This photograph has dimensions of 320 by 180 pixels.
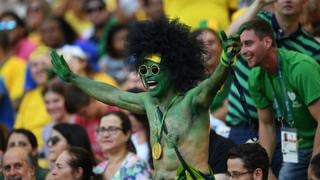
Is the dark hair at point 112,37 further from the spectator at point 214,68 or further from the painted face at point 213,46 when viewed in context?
the painted face at point 213,46

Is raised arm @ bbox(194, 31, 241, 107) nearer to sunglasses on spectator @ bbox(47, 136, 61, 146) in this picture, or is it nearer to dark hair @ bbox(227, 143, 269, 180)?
dark hair @ bbox(227, 143, 269, 180)

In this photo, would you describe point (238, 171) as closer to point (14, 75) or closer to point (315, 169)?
point (315, 169)

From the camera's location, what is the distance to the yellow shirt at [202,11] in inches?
465

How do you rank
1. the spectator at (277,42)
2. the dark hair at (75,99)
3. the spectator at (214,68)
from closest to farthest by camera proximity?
the spectator at (277,42), the spectator at (214,68), the dark hair at (75,99)

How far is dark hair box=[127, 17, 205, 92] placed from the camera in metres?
8.15

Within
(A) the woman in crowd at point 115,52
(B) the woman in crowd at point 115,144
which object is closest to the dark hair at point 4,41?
(A) the woman in crowd at point 115,52

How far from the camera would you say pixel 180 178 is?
7.84 m

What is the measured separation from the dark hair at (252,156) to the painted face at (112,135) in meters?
2.07

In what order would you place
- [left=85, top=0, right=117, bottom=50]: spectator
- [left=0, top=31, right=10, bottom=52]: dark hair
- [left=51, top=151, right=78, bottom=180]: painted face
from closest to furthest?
[left=51, top=151, right=78, bottom=180]: painted face, [left=85, top=0, right=117, bottom=50]: spectator, [left=0, top=31, right=10, bottom=52]: dark hair

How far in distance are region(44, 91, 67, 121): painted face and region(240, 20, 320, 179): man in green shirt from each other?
298 cm

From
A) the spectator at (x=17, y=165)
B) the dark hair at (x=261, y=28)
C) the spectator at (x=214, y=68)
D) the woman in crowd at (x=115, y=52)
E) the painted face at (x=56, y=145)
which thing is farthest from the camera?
the woman in crowd at (x=115, y=52)

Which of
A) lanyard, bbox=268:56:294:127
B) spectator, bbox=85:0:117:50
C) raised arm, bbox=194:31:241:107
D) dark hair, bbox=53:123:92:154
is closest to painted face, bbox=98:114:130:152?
dark hair, bbox=53:123:92:154

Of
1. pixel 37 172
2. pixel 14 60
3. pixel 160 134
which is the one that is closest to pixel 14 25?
pixel 14 60

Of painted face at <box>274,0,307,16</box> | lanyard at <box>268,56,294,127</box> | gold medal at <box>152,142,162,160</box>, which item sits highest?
painted face at <box>274,0,307,16</box>
